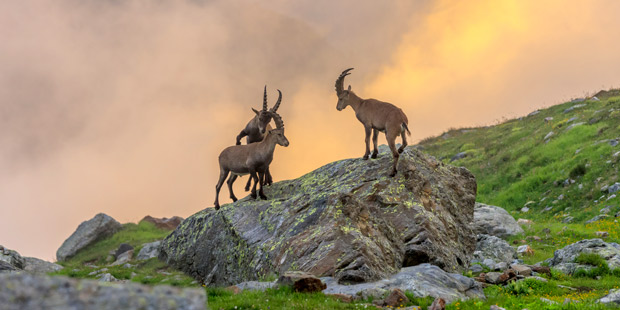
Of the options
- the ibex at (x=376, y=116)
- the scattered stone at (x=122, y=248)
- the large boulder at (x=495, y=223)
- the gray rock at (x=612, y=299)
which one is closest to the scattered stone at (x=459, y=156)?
the large boulder at (x=495, y=223)

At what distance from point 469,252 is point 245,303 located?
1148 cm

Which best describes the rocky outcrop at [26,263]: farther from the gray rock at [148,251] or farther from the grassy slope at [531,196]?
the gray rock at [148,251]

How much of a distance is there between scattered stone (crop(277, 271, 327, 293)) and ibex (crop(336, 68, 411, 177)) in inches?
273

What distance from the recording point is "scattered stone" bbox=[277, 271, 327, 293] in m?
13.1

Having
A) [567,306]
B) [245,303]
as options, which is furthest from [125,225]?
[567,306]

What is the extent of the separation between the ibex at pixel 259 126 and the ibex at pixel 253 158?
57 centimetres

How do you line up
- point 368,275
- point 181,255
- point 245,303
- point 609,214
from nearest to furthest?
point 245,303 < point 368,275 < point 181,255 < point 609,214

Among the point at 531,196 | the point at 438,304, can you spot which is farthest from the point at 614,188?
the point at 438,304

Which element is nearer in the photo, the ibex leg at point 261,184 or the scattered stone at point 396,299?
the scattered stone at point 396,299

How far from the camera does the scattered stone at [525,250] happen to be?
23672mm

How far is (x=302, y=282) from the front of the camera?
13.1 metres

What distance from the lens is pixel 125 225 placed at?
45781 millimetres

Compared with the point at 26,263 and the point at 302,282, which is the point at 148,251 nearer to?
the point at 26,263

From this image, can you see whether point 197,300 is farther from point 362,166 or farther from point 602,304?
point 362,166
